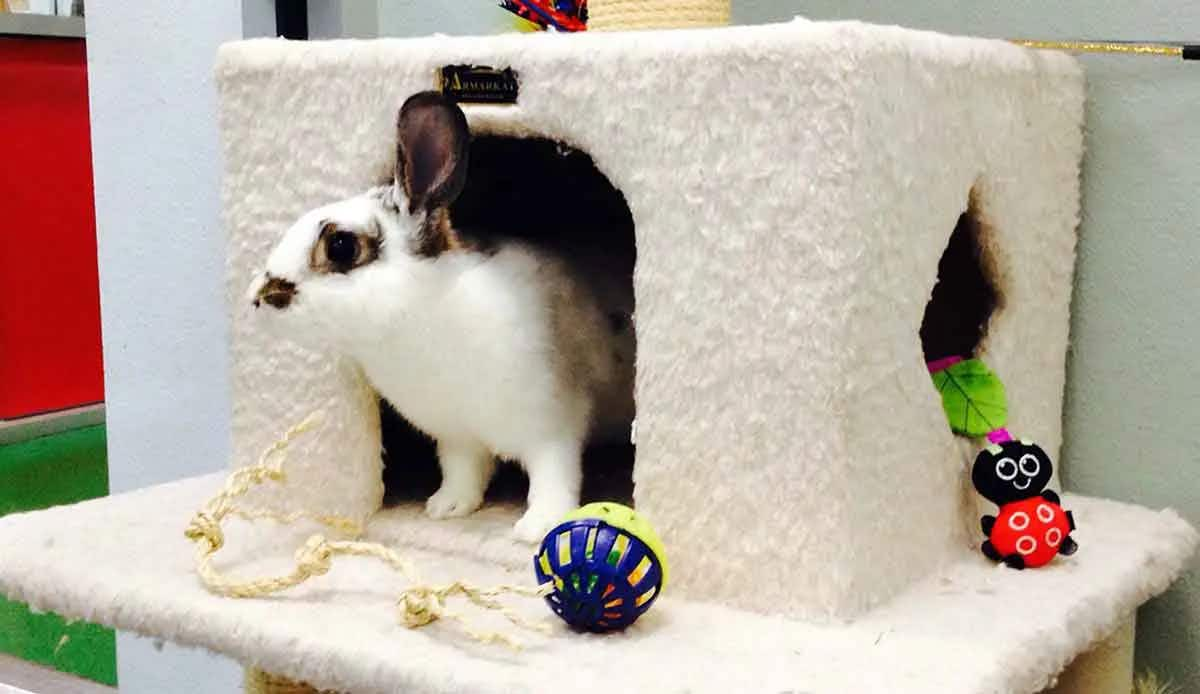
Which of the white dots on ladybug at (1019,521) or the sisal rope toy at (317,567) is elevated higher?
the white dots on ladybug at (1019,521)

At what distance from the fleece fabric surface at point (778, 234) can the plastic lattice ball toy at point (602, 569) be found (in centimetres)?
8

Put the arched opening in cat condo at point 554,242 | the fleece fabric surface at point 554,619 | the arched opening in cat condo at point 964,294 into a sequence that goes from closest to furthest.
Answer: the fleece fabric surface at point 554,619 → the arched opening in cat condo at point 964,294 → the arched opening in cat condo at point 554,242

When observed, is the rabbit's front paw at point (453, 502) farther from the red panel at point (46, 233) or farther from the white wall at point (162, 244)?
the red panel at point (46, 233)

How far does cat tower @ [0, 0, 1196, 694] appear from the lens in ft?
2.42

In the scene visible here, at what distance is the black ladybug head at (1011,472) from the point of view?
0.87 meters

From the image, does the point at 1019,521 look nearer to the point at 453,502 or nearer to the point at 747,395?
the point at 747,395

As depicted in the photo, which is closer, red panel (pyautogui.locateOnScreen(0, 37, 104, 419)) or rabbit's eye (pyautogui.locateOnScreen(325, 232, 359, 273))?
rabbit's eye (pyautogui.locateOnScreen(325, 232, 359, 273))

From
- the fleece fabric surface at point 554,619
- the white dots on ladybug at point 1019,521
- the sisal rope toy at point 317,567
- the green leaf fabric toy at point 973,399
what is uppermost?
the green leaf fabric toy at point 973,399

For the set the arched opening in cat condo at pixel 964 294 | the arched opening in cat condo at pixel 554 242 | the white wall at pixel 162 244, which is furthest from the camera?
the white wall at pixel 162 244

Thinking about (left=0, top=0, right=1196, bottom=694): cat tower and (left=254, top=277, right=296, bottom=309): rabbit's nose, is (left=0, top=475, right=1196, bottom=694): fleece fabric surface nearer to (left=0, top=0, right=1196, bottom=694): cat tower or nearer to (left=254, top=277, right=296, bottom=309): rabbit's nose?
(left=0, top=0, right=1196, bottom=694): cat tower

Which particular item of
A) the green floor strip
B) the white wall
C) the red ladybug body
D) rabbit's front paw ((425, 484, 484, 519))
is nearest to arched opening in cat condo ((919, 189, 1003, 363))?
the red ladybug body

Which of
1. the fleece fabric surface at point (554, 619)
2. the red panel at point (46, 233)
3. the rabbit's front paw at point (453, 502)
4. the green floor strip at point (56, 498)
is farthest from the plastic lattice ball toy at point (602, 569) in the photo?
the red panel at point (46, 233)

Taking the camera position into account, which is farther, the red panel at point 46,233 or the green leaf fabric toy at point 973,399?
the red panel at point 46,233

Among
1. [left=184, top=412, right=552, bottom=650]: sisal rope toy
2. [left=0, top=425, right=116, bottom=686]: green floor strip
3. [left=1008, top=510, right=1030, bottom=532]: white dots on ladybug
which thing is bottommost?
[left=0, top=425, right=116, bottom=686]: green floor strip
